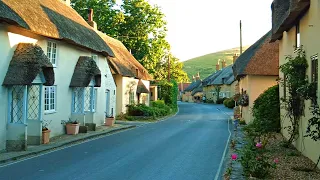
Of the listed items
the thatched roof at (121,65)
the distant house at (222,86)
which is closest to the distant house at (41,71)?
the thatched roof at (121,65)

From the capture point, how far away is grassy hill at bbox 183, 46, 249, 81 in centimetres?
16526

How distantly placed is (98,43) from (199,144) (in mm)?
11200

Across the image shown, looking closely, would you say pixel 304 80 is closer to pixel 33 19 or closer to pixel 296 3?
pixel 296 3

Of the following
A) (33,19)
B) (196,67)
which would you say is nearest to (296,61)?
(33,19)

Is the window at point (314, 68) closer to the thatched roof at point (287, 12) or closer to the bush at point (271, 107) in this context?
the thatched roof at point (287, 12)

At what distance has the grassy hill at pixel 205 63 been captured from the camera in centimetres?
16526

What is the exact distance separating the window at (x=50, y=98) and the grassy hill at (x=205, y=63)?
462ft

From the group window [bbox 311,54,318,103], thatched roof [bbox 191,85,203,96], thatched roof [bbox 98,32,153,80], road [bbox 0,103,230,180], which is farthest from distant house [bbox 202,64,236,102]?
window [bbox 311,54,318,103]

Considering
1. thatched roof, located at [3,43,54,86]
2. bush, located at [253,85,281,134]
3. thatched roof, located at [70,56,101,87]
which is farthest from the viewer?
thatched roof, located at [70,56,101,87]

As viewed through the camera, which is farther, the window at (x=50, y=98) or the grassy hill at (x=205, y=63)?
the grassy hill at (x=205, y=63)

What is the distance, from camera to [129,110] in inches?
1390

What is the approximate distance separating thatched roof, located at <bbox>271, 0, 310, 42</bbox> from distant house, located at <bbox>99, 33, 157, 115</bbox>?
58.9ft

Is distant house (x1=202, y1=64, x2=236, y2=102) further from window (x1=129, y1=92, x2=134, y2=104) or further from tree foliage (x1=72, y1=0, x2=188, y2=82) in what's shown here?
window (x1=129, y1=92, x2=134, y2=104)

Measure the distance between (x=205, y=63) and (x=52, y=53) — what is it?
16445cm
